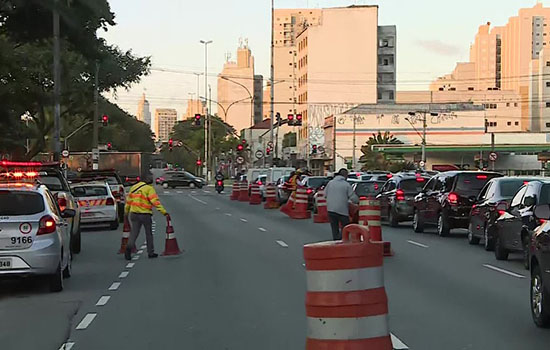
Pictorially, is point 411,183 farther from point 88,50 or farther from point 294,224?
point 88,50

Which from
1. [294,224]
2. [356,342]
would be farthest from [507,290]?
[294,224]

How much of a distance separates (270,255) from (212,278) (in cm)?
413

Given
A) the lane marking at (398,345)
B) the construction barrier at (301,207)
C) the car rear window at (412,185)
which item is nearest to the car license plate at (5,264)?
the lane marking at (398,345)

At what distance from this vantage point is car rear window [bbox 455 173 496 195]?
22109mm

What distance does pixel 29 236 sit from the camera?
12141 millimetres

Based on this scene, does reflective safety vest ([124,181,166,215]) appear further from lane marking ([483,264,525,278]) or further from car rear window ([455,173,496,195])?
car rear window ([455,173,496,195])

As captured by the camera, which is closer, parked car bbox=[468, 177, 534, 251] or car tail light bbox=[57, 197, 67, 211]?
parked car bbox=[468, 177, 534, 251]

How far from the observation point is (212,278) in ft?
46.4

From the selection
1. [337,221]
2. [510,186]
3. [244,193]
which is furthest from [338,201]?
[244,193]

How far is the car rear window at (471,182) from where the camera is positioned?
870 inches

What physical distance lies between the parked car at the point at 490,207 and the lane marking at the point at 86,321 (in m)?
9.63

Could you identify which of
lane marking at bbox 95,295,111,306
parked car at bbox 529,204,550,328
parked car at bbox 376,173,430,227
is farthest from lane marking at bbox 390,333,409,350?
parked car at bbox 376,173,430,227

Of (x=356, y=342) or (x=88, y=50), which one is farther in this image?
(x=88, y=50)

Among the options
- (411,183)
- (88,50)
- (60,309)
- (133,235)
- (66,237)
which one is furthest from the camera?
(411,183)
